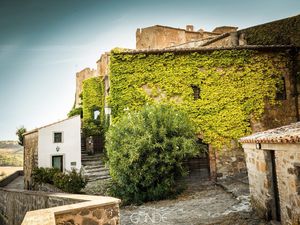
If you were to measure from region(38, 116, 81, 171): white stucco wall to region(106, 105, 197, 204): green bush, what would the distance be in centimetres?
883

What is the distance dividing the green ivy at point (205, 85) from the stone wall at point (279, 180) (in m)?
6.20

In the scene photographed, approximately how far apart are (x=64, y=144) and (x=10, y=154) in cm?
3143

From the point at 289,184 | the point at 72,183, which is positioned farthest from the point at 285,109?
the point at 72,183

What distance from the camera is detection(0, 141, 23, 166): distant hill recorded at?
1632 inches

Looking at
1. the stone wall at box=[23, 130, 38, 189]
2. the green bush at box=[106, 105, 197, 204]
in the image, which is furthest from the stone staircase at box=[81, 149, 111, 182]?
the green bush at box=[106, 105, 197, 204]

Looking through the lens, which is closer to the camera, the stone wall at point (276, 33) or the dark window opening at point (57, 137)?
the stone wall at point (276, 33)

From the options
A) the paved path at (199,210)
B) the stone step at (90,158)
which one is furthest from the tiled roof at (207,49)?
the stone step at (90,158)

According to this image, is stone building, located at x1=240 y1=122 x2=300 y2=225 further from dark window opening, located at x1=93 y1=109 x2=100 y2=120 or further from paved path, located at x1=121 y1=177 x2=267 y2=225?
dark window opening, located at x1=93 y1=109 x2=100 y2=120

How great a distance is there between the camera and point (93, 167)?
17719mm

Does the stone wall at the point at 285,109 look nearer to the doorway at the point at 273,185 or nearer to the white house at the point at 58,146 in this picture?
the doorway at the point at 273,185

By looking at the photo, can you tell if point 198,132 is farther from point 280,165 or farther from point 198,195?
point 280,165

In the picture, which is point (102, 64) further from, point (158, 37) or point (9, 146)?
point (9, 146)

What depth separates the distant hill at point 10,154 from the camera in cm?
4146

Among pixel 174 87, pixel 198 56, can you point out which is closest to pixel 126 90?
pixel 174 87
